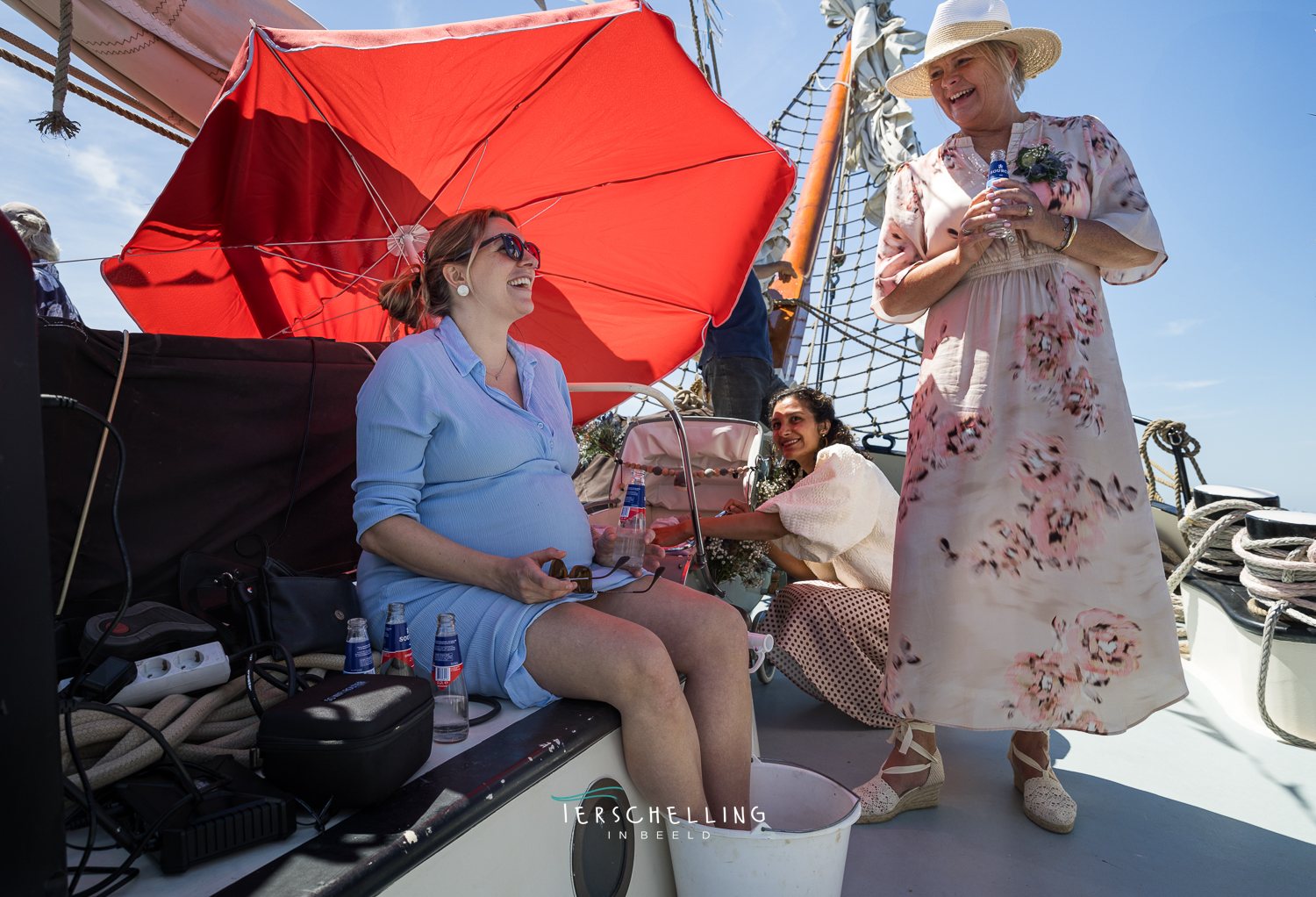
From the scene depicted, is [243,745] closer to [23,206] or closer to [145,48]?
[145,48]

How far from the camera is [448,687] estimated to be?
127 cm

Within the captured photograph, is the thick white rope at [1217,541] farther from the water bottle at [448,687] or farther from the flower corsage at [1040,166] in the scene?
the water bottle at [448,687]

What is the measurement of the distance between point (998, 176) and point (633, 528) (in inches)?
46.3

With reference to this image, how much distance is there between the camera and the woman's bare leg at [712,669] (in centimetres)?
140

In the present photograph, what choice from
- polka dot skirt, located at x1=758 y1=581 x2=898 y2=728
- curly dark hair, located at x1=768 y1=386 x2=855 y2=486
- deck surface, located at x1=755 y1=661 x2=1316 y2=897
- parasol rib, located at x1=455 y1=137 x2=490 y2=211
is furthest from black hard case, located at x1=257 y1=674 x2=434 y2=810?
parasol rib, located at x1=455 y1=137 x2=490 y2=211

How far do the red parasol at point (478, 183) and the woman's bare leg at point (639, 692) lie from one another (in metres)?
2.09

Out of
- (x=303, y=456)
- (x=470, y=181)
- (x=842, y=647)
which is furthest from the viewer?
(x=470, y=181)

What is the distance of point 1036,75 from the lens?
2008 mm

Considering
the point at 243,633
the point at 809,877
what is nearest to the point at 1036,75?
the point at 809,877

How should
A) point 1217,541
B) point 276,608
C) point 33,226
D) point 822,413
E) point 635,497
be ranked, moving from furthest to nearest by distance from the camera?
point 33,226, point 1217,541, point 822,413, point 635,497, point 276,608

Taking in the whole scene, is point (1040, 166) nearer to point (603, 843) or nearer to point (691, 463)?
point (603, 843)

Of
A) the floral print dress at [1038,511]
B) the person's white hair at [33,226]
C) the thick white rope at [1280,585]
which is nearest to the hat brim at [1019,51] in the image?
the floral print dress at [1038,511]

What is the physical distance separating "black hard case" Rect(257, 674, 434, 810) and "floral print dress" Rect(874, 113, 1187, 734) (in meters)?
1.23

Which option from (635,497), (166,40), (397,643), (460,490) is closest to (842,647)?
(635,497)
